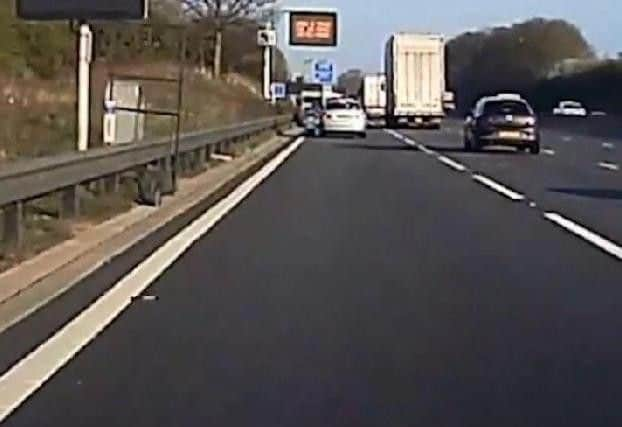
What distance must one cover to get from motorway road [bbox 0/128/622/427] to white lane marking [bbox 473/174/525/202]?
4.54 m

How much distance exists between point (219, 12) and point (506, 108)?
159 feet

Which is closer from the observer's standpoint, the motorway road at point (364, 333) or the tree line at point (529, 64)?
the motorway road at point (364, 333)

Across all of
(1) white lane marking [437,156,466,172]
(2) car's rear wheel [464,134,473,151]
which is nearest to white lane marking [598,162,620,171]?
(1) white lane marking [437,156,466,172]

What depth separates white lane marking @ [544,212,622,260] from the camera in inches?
705

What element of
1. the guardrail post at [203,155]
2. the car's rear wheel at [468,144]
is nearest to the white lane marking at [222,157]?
the guardrail post at [203,155]

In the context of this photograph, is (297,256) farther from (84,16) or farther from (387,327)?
(84,16)

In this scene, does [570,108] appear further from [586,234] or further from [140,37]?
[586,234]

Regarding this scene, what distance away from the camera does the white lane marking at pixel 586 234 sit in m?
17.9

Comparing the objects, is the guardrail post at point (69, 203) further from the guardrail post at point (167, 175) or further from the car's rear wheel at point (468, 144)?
the car's rear wheel at point (468, 144)

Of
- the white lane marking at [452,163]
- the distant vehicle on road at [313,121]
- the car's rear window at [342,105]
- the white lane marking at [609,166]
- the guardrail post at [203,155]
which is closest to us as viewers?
the guardrail post at [203,155]

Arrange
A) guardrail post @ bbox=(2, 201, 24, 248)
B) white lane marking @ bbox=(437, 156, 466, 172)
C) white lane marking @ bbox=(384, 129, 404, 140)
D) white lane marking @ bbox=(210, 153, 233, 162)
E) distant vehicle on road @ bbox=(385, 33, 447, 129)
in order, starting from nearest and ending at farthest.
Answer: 1. guardrail post @ bbox=(2, 201, 24, 248)
2. white lane marking @ bbox=(437, 156, 466, 172)
3. white lane marking @ bbox=(210, 153, 233, 162)
4. white lane marking @ bbox=(384, 129, 404, 140)
5. distant vehicle on road @ bbox=(385, 33, 447, 129)

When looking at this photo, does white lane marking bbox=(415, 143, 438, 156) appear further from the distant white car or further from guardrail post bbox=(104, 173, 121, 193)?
the distant white car

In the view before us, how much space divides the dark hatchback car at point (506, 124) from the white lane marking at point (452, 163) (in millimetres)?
2963

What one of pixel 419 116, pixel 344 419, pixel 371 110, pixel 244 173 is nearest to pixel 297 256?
pixel 344 419
